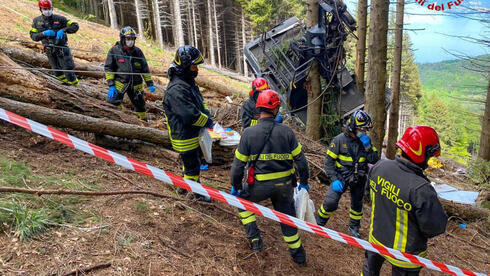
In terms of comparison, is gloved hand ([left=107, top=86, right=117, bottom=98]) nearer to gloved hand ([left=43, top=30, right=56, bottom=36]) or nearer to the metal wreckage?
gloved hand ([left=43, top=30, right=56, bottom=36])

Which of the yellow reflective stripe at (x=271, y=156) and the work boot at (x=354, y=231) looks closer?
the yellow reflective stripe at (x=271, y=156)

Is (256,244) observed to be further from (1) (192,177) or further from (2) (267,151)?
(1) (192,177)

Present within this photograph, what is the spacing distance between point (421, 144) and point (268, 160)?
1.42 meters

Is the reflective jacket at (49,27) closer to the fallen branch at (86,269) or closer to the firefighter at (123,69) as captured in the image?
the firefighter at (123,69)

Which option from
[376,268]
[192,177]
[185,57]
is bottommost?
[376,268]

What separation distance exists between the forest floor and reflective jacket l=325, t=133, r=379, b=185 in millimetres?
989

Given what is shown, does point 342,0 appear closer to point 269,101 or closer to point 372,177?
point 269,101

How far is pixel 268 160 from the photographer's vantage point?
3170mm

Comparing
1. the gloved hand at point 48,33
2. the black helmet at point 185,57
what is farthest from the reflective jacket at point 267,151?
the gloved hand at point 48,33

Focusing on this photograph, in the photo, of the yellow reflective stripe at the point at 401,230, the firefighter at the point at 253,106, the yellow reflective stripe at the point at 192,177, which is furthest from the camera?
the firefighter at the point at 253,106

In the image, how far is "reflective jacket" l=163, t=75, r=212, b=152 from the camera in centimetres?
374

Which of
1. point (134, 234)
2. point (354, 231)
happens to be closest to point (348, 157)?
point (354, 231)

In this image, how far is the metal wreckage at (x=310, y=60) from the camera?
6605 millimetres

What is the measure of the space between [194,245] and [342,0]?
21.0ft
